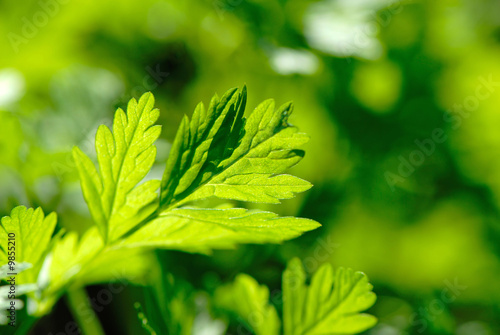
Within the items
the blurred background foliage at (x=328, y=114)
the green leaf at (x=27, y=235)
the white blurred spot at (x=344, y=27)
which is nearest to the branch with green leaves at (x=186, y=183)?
the green leaf at (x=27, y=235)

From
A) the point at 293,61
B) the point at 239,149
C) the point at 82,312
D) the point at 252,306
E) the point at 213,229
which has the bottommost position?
the point at 82,312

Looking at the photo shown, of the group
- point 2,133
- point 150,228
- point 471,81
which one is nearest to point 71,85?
point 2,133

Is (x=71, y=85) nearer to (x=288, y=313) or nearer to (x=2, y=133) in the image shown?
(x=2, y=133)

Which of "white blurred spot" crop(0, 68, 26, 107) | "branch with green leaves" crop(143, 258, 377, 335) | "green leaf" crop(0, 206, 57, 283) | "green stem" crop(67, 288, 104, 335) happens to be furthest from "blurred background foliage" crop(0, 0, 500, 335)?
"green leaf" crop(0, 206, 57, 283)

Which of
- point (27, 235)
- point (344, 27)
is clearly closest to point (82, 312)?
point (27, 235)

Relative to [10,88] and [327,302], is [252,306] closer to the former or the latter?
[327,302]

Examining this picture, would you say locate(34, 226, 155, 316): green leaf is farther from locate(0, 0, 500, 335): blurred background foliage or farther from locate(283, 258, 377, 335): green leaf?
locate(0, 0, 500, 335): blurred background foliage
